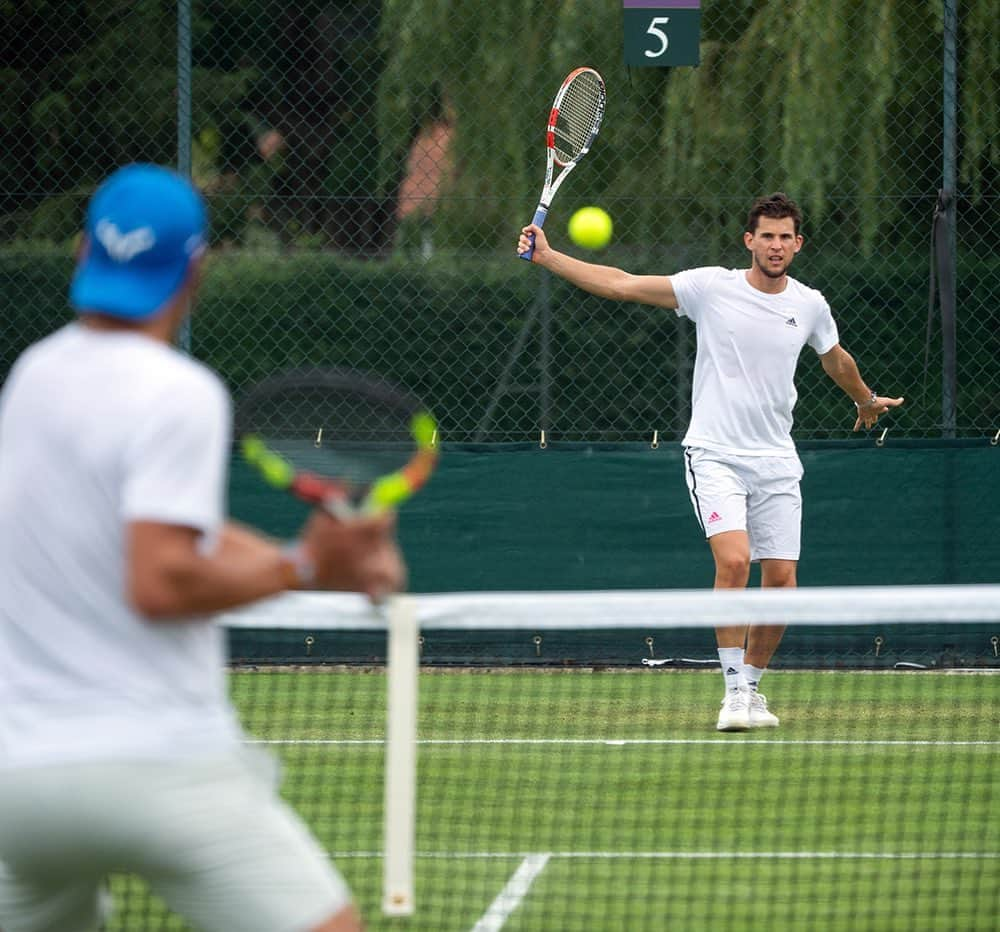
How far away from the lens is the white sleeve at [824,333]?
727 centimetres

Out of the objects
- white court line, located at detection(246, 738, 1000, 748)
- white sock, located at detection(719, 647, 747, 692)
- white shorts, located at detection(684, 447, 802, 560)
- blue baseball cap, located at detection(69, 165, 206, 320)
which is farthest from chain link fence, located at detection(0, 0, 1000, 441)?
blue baseball cap, located at detection(69, 165, 206, 320)

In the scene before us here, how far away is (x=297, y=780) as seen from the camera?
5.81 m

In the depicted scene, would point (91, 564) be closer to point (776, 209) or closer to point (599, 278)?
point (599, 278)

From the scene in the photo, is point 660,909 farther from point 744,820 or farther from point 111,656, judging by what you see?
point 111,656

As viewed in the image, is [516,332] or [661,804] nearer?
[661,804]

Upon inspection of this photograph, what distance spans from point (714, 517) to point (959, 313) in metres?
2.70

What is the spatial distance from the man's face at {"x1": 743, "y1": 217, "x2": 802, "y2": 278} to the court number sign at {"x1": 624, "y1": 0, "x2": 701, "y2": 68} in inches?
89.4

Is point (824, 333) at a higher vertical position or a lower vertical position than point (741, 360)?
higher

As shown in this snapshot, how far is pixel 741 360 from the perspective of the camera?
23.5 feet

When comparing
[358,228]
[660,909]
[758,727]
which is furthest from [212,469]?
[358,228]

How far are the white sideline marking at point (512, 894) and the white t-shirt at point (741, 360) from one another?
277cm

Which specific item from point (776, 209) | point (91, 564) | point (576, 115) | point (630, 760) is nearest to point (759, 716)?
point (630, 760)

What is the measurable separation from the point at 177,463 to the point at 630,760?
4.06 meters

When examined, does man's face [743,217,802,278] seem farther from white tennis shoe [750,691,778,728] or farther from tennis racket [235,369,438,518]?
tennis racket [235,369,438,518]
